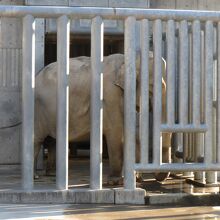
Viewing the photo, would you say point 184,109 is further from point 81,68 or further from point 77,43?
point 77,43

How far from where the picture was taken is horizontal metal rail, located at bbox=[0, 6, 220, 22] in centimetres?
647

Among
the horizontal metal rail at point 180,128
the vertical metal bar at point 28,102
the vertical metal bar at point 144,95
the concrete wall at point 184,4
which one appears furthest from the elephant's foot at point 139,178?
the concrete wall at point 184,4

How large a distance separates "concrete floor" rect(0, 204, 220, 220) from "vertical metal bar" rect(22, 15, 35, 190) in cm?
37

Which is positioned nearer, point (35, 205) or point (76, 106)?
point (35, 205)

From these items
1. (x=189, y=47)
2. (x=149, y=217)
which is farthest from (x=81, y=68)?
(x=149, y=217)

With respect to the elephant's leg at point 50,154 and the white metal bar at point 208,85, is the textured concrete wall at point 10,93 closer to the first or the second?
the elephant's leg at point 50,154

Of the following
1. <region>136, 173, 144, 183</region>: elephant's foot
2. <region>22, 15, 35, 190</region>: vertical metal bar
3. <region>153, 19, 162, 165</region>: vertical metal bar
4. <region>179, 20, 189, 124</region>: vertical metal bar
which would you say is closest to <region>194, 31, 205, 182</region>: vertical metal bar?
<region>179, 20, 189, 124</region>: vertical metal bar

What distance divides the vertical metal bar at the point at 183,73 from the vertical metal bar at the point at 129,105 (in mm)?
533

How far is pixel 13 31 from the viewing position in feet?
32.9

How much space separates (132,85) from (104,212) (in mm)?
1429

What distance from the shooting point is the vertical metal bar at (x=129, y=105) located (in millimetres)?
6676

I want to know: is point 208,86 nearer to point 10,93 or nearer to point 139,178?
point 139,178

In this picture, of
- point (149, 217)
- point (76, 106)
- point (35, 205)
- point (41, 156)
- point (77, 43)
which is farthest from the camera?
point (77, 43)

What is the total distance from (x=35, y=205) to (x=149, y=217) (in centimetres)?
125
